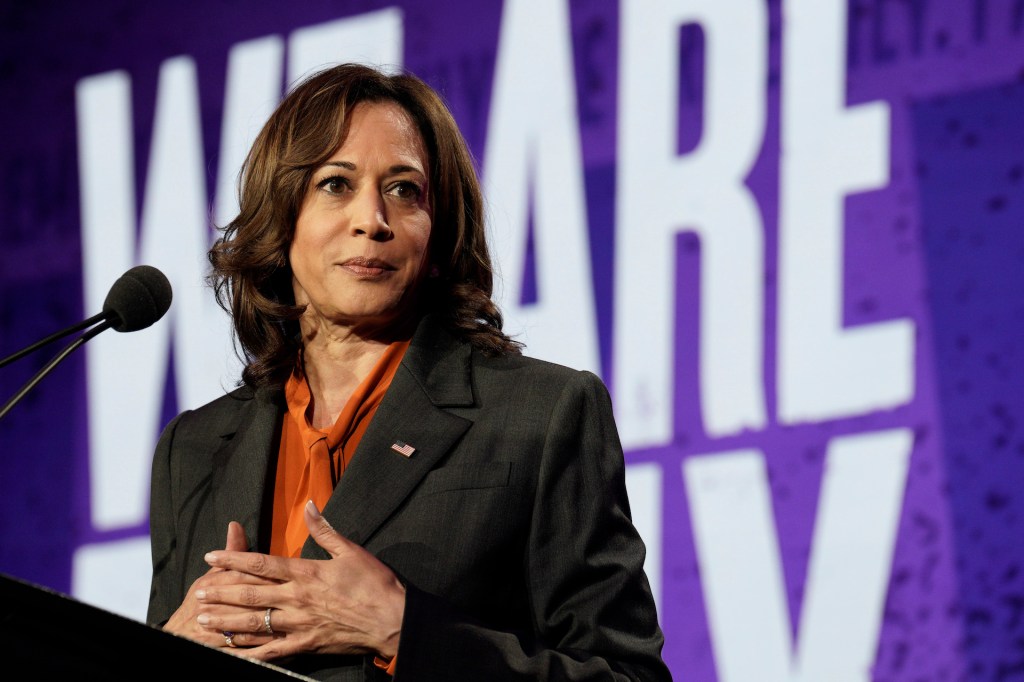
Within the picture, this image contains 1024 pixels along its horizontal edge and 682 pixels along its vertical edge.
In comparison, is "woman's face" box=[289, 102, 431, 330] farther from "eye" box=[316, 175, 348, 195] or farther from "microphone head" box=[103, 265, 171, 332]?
"microphone head" box=[103, 265, 171, 332]

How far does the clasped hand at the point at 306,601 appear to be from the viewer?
156cm

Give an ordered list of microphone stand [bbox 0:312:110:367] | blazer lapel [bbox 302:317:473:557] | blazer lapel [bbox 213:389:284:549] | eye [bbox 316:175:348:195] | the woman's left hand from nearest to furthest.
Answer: the woman's left hand, microphone stand [bbox 0:312:110:367], blazer lapel [bbox 302:317:473:557], blazer lapel [bbox 213:389:284:549], eye [bbox 316:175:348:195]

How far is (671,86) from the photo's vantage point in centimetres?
329

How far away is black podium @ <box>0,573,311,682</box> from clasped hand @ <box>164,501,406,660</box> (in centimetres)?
46

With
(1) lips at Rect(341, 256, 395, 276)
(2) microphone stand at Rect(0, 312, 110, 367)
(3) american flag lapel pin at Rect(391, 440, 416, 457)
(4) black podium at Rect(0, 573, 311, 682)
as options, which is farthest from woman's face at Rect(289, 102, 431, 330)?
(4) black podium at Rect(0, 573, 311, 682)

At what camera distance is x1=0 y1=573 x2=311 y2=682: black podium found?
1.08 m

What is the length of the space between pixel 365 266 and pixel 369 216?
0.07 metres

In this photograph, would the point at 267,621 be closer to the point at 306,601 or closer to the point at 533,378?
the point at 306,601

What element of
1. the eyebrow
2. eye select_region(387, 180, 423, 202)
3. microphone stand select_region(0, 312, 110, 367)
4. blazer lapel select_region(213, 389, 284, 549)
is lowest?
blazer lapel select_region(213, 389, 284, 549)

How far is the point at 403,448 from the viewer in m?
1.83

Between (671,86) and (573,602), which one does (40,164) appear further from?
(573,602)

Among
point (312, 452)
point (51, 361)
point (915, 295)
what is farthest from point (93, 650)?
point (915, 295)

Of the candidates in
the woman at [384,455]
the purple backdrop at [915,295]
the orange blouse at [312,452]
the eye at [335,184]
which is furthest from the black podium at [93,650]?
the purple backdrop at [915,295]

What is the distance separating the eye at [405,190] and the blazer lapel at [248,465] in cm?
37
